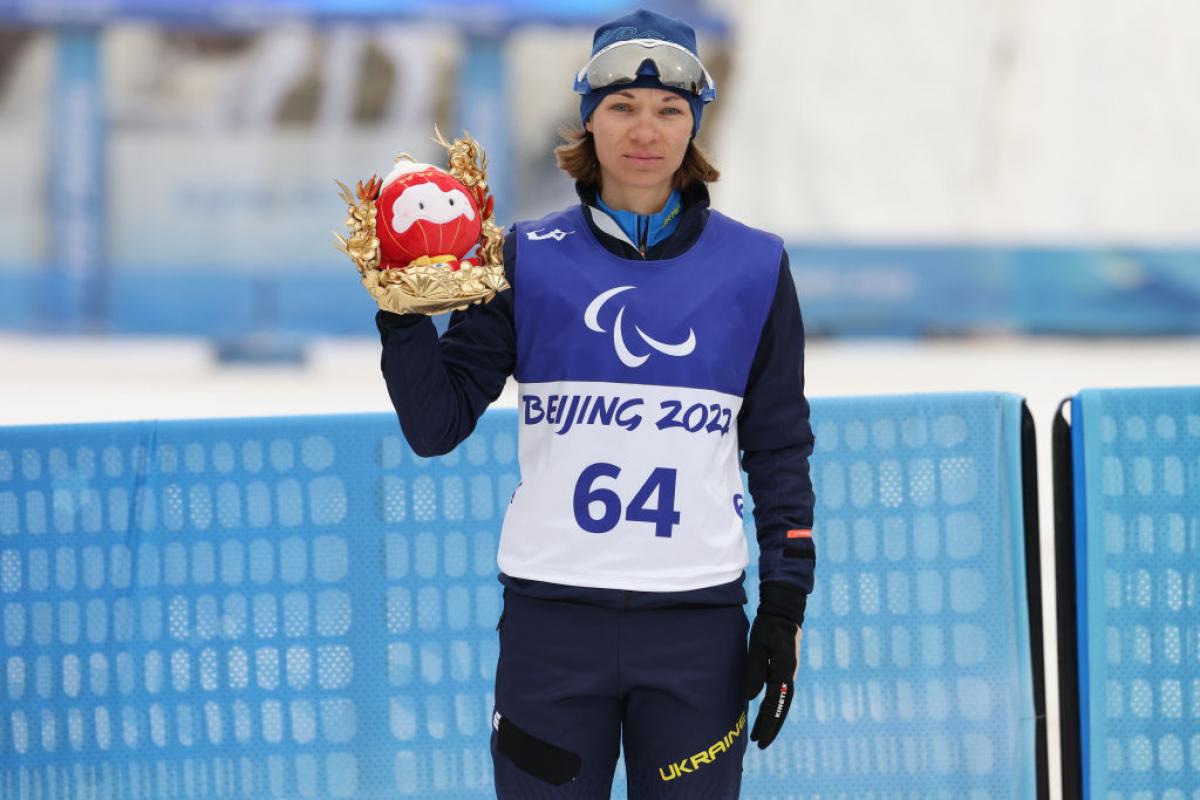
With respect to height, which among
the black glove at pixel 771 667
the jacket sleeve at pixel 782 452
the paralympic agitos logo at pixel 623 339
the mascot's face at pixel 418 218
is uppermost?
the mascot's face at pixel 418 218

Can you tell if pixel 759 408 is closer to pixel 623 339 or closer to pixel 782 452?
pixel 782 452

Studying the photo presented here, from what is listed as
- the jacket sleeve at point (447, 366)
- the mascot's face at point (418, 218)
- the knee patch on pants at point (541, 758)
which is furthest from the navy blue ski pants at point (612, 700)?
the mascot's face at point (418, 218)

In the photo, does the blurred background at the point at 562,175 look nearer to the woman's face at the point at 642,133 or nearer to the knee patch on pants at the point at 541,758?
the woman's face at the point at 642,133

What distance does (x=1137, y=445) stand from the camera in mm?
3729

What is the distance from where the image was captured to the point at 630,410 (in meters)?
2.52

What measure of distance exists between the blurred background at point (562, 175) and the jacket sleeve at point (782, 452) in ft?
51.5

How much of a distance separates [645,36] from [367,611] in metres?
1.82

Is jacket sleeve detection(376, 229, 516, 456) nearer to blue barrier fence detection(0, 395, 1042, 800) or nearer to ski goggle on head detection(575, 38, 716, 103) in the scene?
ski goggle on head detection(575, 38, 716, 103)

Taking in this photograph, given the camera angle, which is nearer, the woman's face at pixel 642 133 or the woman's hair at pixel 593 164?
the woman's face at pixel 642 133

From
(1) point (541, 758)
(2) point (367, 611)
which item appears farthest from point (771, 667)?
(2) point (367, 611)

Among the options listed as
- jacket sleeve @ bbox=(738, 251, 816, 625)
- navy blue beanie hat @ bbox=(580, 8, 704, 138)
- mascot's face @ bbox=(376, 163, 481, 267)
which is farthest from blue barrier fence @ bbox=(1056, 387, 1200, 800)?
mascot's face @ bbox=(376, 163, 481, 267)

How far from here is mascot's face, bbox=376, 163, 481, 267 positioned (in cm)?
240

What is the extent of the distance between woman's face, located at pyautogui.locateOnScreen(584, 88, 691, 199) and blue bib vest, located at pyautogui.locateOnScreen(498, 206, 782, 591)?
145 millimetres

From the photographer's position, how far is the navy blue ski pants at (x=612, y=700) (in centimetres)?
248
